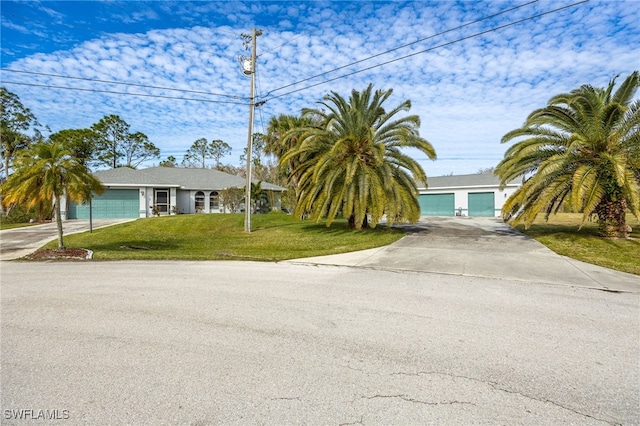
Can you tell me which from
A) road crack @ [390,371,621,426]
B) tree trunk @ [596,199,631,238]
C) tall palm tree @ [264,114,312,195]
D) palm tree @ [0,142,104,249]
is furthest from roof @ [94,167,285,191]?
road crack @ [390,371,621,426]

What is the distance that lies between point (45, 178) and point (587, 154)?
17771 mm

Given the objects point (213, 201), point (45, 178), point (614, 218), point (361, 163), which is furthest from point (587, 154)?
point (213, 201)

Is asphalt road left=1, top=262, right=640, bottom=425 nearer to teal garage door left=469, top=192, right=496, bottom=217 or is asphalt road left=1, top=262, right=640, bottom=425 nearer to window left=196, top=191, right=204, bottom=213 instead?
window left=196, top=191, right=204, bottom=213

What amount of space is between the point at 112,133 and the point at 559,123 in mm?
44583

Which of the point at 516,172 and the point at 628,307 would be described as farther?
the point at 516,172

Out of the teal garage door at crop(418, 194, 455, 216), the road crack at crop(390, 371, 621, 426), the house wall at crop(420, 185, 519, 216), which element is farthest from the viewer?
the teal garage door at crop(418, 194, 455, 216)

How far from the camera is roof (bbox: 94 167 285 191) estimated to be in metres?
26.8

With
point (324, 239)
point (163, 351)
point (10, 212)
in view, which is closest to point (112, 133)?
point (10, 212)

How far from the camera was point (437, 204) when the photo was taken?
33.6 meters

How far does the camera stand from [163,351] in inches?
144

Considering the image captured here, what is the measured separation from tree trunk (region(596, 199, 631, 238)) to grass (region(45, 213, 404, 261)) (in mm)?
7144

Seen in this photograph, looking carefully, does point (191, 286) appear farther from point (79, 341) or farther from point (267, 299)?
point (79, 341)

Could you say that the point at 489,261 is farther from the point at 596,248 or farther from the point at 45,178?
the point at 45,178

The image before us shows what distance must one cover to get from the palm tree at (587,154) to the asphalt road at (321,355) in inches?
238
